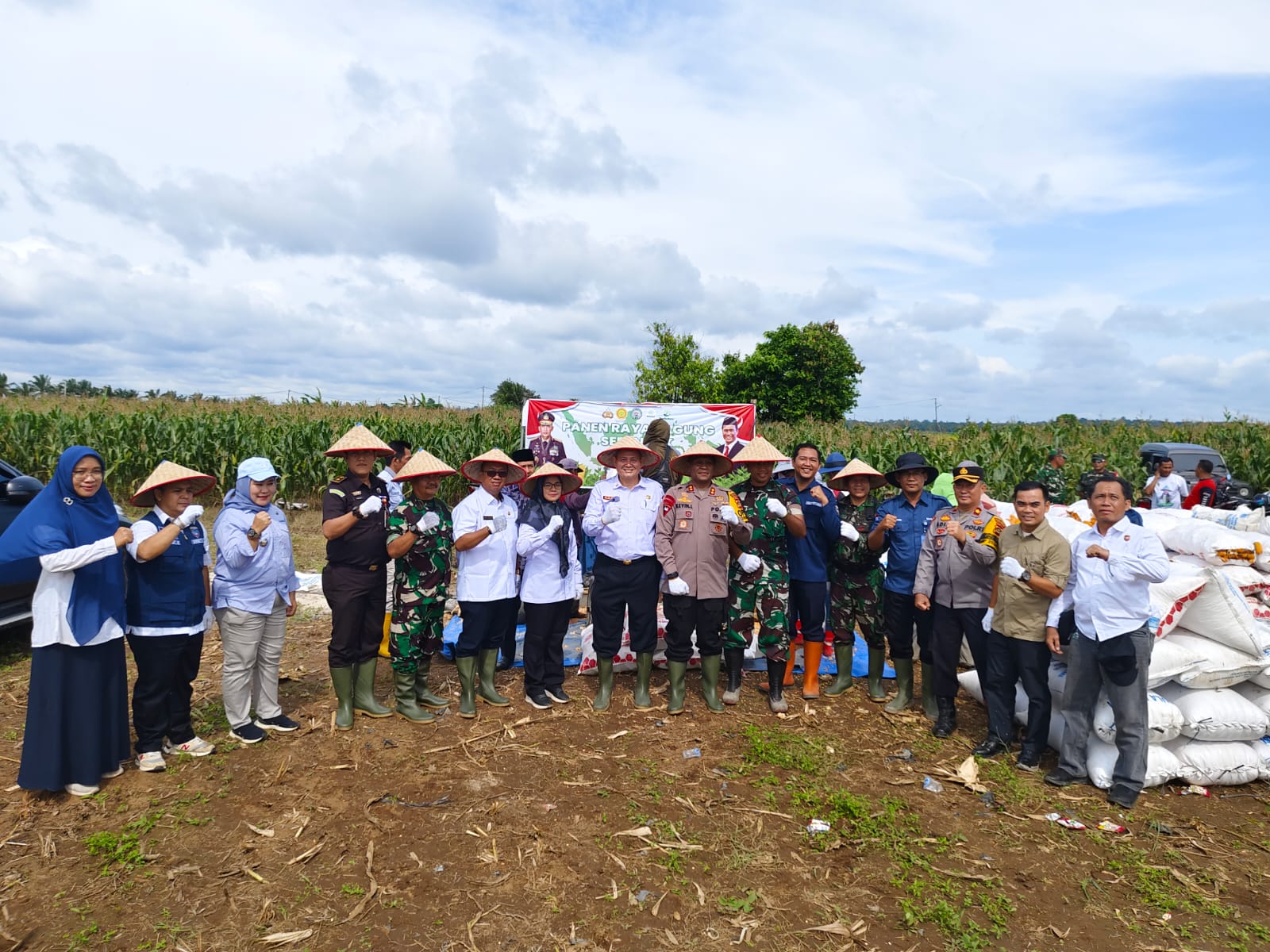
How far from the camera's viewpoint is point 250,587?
4.84m

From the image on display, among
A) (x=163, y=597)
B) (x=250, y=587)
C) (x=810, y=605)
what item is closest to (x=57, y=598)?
(x=163, y=597)

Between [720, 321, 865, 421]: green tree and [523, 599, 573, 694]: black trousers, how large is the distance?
79.7 ft

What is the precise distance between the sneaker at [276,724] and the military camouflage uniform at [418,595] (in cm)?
82

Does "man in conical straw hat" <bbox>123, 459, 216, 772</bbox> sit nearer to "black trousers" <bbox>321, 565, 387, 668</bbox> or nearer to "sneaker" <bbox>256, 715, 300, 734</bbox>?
"sneaker" <bbox>256, 715, 300, 734</bbox>

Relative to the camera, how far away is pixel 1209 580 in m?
4.88

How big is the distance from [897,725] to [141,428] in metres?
15.5

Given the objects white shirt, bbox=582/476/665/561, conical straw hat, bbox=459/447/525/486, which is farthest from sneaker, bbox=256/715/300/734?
white shirt, bbox=582/476/665/561

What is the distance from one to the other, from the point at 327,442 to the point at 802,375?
19792 mm

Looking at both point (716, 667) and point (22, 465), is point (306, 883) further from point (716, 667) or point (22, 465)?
point (22, 465)

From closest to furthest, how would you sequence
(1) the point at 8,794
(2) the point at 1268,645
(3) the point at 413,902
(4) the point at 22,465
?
(3) the point at 413,902
(1) the point at 8,794
(2) the point at 1268,645
(4) the point at 22,465

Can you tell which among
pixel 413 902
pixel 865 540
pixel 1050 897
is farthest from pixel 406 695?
pixel 1050 897

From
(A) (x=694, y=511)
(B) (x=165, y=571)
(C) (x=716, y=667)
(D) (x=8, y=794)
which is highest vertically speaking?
(A) (x=694, y=511)

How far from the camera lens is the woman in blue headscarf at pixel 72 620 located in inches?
158

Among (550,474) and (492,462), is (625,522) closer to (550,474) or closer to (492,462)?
(550,474)
